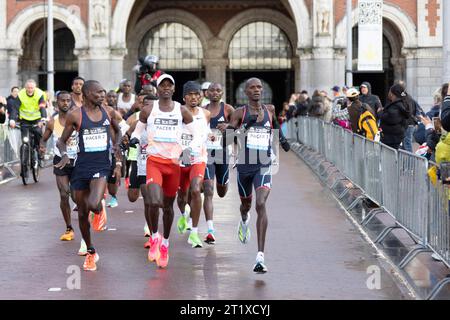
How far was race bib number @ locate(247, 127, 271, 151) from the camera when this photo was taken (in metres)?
11.8

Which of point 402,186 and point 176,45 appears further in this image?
point 176,45

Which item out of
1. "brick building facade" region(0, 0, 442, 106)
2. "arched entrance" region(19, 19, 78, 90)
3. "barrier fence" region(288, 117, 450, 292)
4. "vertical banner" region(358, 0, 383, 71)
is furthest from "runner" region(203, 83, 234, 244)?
"arched entrance" region(19, 19, 78, 90)

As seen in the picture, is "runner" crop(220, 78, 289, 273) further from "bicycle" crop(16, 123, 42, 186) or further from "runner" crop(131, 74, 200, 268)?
"bicycle" crop(16, 123, 42, 186)

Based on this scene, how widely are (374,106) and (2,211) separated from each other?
7.96 meters

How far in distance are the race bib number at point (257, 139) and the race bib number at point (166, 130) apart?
77 cm

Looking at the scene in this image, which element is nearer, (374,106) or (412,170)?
(412,170)

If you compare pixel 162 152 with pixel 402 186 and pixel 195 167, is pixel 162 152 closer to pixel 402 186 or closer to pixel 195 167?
A: pixel 195 167

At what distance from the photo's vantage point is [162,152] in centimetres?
1168

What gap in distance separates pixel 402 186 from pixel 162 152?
9.49 feet

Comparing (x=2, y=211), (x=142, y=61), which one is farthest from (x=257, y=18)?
(x=2, y=211)

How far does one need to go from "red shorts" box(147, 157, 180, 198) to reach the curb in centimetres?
239

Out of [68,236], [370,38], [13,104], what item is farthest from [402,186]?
[370,38]

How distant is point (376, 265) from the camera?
462 inches

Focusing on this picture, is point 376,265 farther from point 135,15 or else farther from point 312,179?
point 135,15
